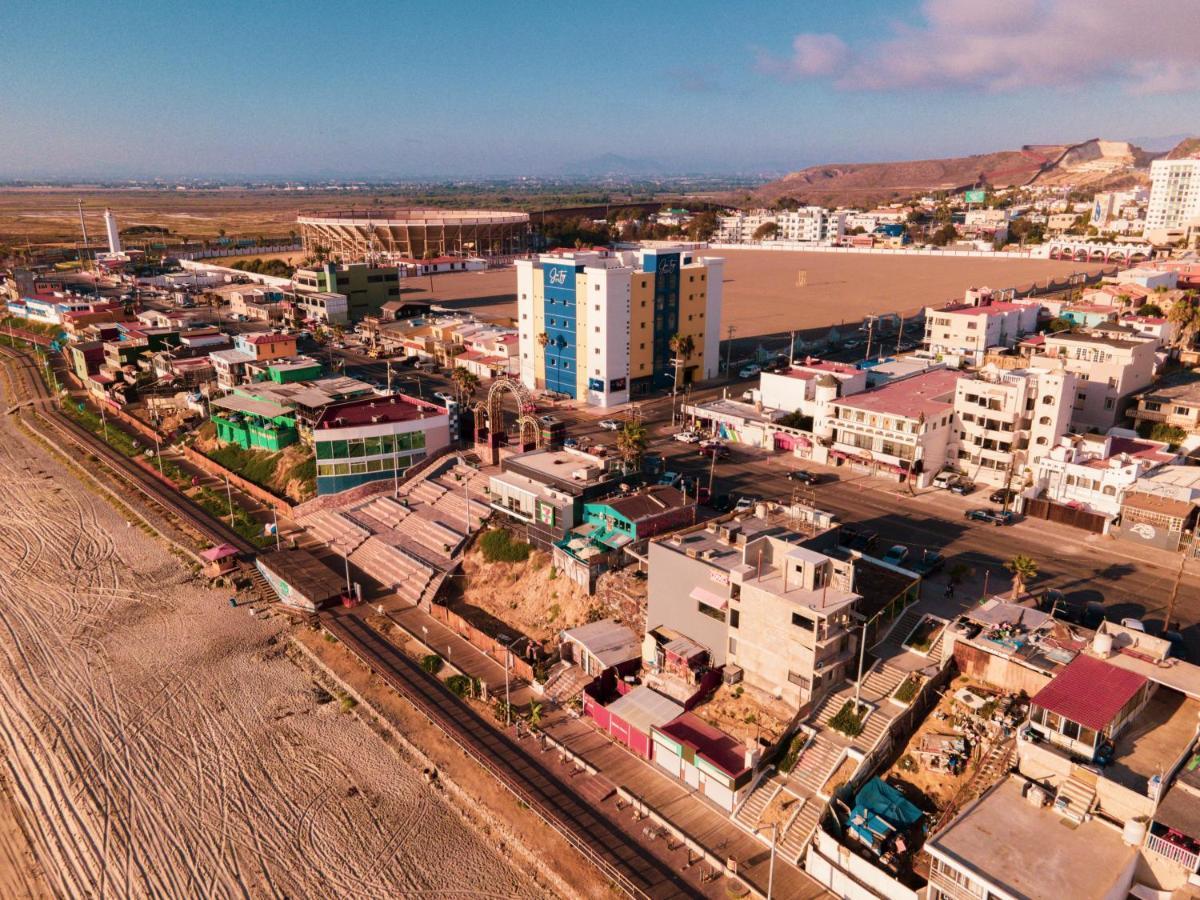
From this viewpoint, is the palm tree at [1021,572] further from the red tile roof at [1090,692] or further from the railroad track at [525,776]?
the railroad track at [525,776]

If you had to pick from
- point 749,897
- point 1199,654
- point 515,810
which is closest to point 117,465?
point 515,810

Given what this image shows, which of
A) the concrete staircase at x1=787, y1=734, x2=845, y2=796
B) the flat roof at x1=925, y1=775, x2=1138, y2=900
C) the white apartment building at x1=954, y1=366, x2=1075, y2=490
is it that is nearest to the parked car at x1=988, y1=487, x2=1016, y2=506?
the white apartment building at x1=954, y1=366, x2=1075, y2=490

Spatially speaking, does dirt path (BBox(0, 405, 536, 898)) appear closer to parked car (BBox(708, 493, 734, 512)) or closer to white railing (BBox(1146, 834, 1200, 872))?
white railing (BBox(1146, 834, 1200, 872))

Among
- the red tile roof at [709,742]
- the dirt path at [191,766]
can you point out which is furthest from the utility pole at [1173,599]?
the dirt path at [191,766]

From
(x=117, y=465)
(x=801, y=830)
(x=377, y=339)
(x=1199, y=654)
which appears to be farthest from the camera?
(x=377, y=339)

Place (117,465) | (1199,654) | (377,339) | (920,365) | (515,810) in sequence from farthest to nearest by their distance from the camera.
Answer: (377,339), (920,365), (117,465), (1199,654), (515,810)

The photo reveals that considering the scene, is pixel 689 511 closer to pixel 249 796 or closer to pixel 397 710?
pixel 397 710
